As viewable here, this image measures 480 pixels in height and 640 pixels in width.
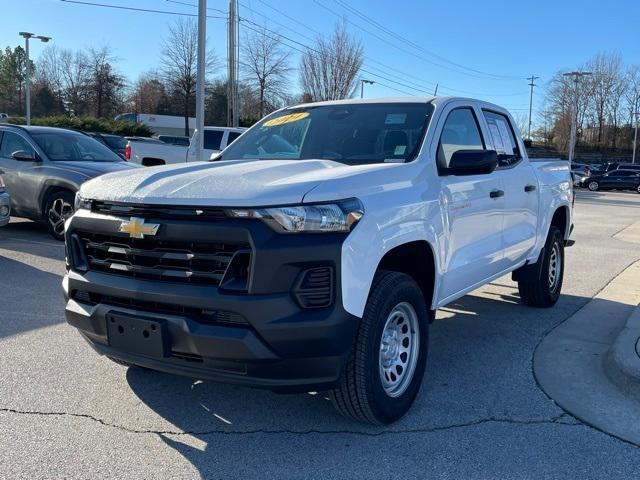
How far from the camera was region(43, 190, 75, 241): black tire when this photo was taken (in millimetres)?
9180

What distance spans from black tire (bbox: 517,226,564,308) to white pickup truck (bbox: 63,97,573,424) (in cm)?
223

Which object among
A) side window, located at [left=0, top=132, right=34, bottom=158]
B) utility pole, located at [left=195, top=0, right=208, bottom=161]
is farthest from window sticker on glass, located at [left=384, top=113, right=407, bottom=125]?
utility pole, located at [left=195, top=0, right=208, bottom=161]

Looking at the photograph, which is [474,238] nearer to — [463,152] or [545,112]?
[463,152]

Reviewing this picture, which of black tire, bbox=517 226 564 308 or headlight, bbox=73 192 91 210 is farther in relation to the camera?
black tire, bbox=517 226 564 308

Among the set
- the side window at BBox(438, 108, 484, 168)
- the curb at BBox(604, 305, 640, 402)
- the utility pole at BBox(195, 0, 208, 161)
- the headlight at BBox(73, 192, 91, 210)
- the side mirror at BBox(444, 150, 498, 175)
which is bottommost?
the curb at BBox(604, 305, 640, 402)

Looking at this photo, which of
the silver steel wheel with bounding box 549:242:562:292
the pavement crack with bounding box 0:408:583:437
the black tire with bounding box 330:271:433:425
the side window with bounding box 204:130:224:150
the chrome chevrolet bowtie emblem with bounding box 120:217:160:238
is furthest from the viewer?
the side window with bounding box 204:130:224:150

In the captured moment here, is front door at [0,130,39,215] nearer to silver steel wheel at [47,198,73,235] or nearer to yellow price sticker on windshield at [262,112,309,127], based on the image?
silver steel wheel at [47,198,73,235]

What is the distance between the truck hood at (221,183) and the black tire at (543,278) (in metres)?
3.24

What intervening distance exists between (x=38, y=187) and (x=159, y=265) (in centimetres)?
716

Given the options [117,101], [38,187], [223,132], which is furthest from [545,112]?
[38,187]

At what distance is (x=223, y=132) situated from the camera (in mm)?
17094

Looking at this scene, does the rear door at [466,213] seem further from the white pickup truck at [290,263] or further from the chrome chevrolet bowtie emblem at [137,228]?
the chrome chevrolet bowtie emblem at [137,228]

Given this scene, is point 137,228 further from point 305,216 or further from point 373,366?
point 373,366

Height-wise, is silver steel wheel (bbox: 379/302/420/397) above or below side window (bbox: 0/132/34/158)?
below
